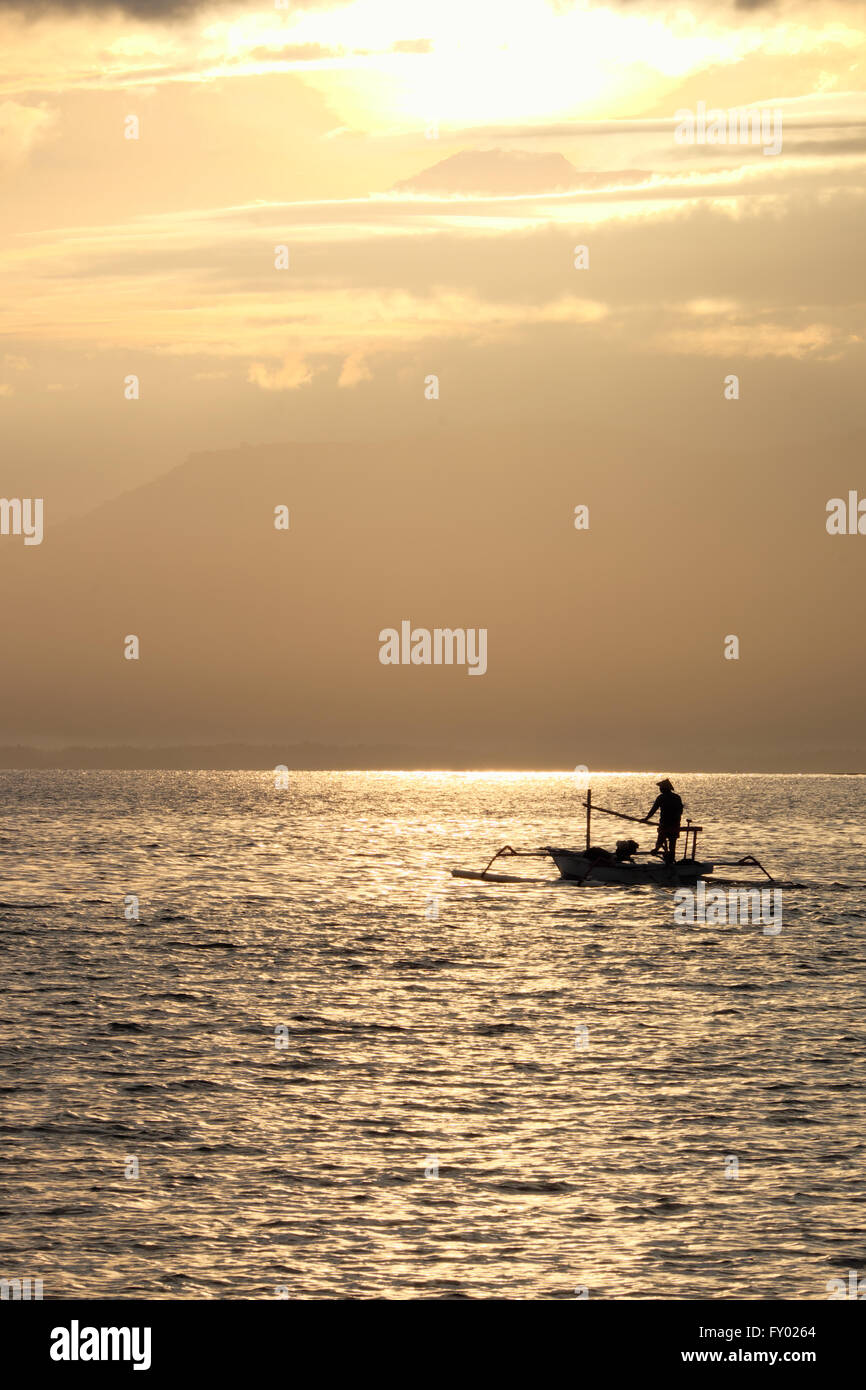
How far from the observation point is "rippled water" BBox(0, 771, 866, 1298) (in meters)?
19.8

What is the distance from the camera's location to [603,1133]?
2606 centimetres

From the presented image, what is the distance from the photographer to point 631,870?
69.2 metres

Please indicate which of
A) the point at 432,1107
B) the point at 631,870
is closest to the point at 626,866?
the point at 631,870

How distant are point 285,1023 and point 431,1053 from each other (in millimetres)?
6161

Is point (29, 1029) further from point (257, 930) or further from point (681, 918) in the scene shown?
point (681, 918)

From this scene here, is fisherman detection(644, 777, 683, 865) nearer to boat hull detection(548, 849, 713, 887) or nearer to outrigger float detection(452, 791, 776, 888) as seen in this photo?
outrigger float detection(452, 791, 776, 888)

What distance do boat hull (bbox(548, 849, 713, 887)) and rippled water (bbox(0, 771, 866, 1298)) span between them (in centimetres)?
359

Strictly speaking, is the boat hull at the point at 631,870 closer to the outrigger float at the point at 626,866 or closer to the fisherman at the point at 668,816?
the outrigger float at the point at 626,866

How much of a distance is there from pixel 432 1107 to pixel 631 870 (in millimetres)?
42273

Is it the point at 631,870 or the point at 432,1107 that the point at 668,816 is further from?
the point at 432,1107

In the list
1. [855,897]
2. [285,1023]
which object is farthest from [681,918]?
[285,1023]

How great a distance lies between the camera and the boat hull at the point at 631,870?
223 feet

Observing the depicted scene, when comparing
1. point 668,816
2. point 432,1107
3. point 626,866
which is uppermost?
point 668,816

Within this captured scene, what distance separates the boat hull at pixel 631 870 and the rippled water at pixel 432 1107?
141 inches
